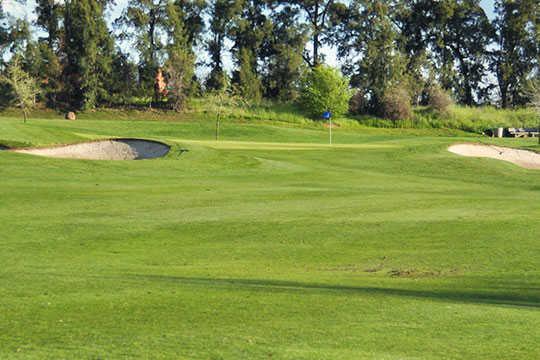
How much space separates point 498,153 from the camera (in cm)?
5094

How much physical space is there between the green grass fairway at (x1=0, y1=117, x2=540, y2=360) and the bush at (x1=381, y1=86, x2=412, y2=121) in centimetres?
5621

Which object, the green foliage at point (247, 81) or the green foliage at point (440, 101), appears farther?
the green foliage at point (440, 101)

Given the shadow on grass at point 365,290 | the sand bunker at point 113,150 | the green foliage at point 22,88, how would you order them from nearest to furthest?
the shadow on grass at point 365,290, the sand bunker at point 113,150, the green foliage at point 22,88

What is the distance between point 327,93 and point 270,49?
15.7 metres

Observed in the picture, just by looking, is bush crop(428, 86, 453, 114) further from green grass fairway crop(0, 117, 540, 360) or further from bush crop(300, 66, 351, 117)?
green grass fairway crop(0, 117, 540, 360)

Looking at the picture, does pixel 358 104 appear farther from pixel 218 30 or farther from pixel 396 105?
pixel 218 30

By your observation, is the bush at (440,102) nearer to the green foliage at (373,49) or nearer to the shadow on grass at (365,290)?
the green foliage at (373,49)

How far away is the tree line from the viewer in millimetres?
85438

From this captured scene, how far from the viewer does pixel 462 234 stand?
749 inches

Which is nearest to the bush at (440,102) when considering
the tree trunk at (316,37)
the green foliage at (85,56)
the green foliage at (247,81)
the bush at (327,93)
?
the bush at (327,93)

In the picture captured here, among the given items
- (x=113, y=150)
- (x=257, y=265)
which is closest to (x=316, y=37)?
(x=113, y=150)

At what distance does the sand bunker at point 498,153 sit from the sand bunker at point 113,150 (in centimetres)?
1985

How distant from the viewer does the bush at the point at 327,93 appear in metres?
85.8

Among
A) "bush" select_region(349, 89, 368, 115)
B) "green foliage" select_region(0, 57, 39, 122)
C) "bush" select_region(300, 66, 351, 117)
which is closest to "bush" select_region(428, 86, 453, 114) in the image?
"bush" select_region(349, 89, 368, 115)
